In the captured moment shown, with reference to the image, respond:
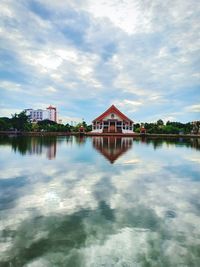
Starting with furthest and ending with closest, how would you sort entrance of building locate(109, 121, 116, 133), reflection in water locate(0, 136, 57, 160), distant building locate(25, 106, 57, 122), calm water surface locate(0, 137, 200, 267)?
distant building locate(25, 106, 57, 122), entrance of building locate(109, 121, 116, 133), reflection in water locate(0, 136, 57, 160), calm water surface locate(0, 137, 200, 267)

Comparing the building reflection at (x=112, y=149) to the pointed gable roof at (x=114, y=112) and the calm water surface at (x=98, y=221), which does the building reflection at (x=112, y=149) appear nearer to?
the calm water surface at (x=98, y=221)

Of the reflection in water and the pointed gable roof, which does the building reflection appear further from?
the pointed gable roof

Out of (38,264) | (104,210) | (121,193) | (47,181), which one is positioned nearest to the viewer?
(38,264)

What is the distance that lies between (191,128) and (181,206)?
213 ft

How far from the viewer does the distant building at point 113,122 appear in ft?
172

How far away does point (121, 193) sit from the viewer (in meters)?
6.49

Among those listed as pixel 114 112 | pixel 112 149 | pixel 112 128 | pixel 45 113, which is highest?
pixel 45 113

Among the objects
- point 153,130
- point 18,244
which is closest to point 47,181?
point 18,244

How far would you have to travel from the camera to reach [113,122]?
53062mm

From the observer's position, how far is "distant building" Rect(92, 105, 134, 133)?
5256 cm

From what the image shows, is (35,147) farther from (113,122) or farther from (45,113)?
(45,113)

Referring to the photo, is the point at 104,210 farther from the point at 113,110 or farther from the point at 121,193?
the point at 113,110

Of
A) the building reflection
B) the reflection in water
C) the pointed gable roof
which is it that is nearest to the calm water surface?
the building reflection

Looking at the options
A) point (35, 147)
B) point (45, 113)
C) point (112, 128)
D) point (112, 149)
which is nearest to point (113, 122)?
point (112, 128)
